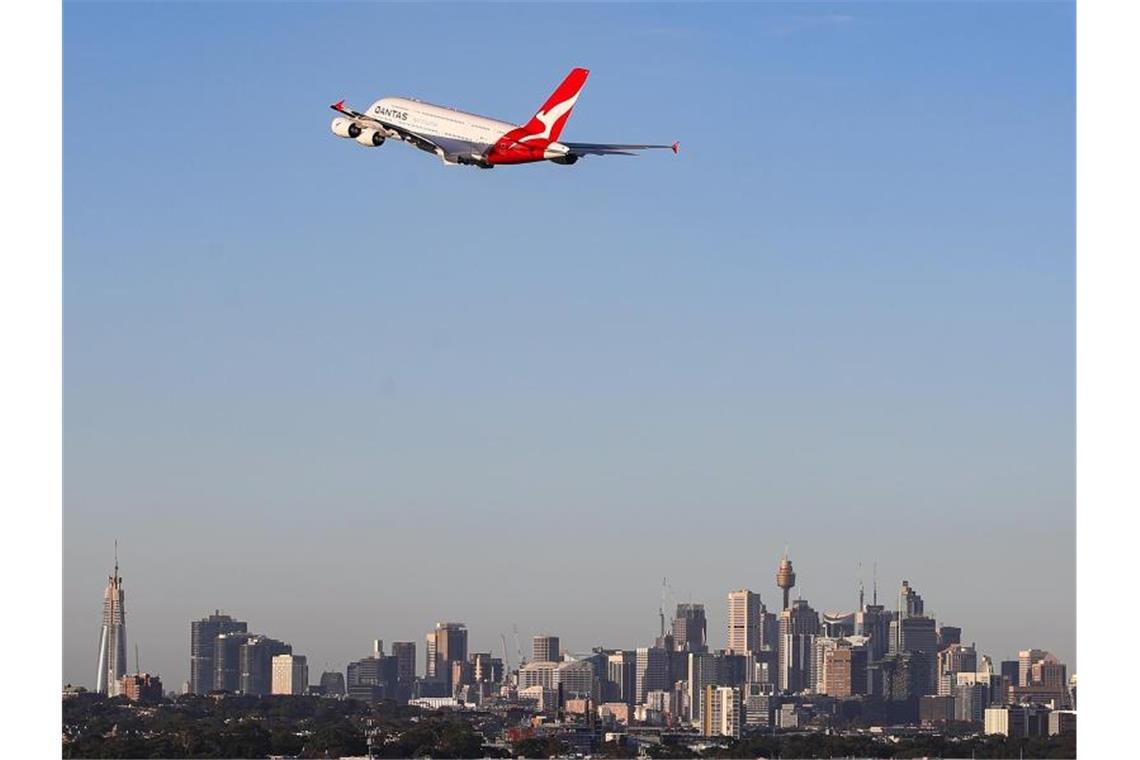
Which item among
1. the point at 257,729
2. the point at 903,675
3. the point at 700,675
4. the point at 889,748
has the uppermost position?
the point at 257,729

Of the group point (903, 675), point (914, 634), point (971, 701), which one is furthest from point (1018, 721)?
point (914, 634)

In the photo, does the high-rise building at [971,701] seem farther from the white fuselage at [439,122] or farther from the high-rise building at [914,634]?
the white fuselage at [439,122]

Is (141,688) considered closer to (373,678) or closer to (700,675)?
(373,678)

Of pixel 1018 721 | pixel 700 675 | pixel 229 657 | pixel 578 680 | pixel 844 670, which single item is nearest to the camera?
pixel 1018 721
